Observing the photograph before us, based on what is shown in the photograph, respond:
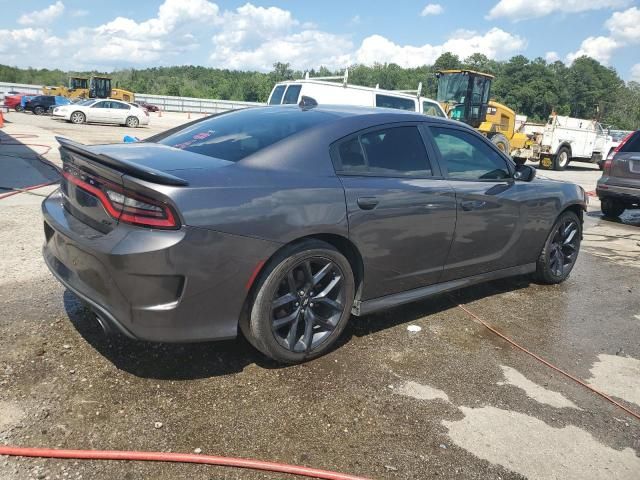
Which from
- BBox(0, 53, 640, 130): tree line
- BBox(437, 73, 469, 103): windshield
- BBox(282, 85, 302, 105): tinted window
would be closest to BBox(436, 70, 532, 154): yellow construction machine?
BBox(437, 73, 469, 103): windshield

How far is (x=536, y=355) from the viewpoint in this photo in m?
3.74

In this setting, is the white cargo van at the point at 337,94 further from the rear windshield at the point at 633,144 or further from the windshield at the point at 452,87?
the windshield at the point at 452,87

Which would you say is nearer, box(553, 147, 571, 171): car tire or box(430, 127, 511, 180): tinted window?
box(430, 127, 511, 180): tinted window

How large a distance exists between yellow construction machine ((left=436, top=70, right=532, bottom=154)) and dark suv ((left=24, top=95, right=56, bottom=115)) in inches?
992

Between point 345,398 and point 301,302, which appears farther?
point 301,302

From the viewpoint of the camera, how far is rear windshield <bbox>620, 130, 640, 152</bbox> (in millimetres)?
8875

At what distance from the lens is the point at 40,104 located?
32375mm

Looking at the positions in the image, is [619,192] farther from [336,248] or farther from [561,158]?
[561,158]

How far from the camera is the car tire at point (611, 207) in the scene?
971cm

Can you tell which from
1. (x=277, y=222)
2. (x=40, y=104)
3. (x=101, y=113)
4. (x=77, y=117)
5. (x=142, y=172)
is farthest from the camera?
(x=40, y=104)

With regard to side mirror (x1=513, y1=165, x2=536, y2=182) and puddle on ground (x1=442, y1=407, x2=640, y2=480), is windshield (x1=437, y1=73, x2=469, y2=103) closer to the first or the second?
side mirror (x1=513, y1=165, x2=536, y2=182)

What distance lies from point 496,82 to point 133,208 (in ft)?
357

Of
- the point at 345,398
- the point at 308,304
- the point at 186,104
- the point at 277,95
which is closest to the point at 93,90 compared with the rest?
the point at 186,104

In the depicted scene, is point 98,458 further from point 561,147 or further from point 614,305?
point 561,147
